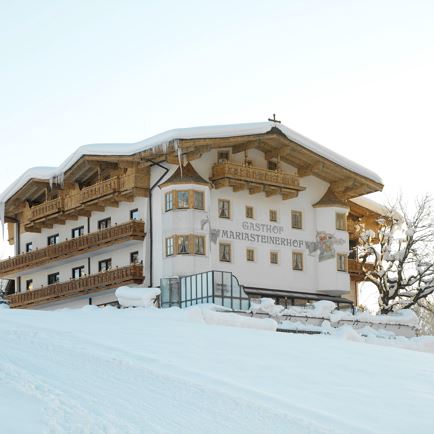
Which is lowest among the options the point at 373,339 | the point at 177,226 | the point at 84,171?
the point at 373,339

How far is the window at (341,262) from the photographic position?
46219 mm

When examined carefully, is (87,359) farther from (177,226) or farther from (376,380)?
(177,226)

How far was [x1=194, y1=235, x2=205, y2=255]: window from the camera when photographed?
135 ft

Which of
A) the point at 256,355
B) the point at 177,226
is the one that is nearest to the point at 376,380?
the point at 256,355

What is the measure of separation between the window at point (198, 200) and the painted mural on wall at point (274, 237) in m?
0.69

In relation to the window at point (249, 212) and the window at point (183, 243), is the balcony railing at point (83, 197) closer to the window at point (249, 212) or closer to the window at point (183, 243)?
the window at point (183, 243)

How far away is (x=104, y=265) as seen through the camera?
46.8 m

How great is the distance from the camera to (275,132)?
42438 millimetres

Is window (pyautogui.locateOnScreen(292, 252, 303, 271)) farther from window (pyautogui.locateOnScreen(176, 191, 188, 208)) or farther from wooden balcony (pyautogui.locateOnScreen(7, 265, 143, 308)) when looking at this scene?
wooden balcony (pyautogui.locateOnScreen(7, 265, 143, 308))

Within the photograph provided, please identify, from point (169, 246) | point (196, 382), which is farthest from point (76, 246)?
point (196, 382)

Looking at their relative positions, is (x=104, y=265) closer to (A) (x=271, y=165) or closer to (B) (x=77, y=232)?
(B) (x=77, y=232)

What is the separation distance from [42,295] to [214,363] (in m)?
31.4

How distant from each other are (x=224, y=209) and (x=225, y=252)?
2.04 metres

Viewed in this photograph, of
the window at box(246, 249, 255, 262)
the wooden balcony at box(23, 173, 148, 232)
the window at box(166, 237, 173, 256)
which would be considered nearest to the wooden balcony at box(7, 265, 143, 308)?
the window at box(166, 237, 173, 256)
